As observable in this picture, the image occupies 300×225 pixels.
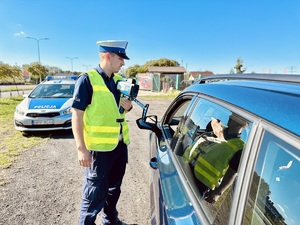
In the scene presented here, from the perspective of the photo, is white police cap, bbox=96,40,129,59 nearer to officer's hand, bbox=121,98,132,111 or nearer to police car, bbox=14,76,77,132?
officer's hand, bbox=121,98,132,111

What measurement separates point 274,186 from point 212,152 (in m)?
0.53

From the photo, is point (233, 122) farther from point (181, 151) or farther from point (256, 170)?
point (181, 151)

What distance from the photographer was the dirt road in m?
2.70

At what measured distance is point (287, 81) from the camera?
37.0 inches

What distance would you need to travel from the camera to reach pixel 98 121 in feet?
6.59

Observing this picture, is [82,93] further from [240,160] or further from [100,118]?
[240,160]

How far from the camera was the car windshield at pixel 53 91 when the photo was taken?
681 centimetres

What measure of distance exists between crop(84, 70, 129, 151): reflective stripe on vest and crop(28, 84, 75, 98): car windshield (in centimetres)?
513

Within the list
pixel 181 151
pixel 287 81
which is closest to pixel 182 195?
pixel 181 151

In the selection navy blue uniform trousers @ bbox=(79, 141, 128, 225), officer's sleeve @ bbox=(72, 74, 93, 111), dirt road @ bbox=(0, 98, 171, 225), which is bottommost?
dirt road @ bbox=(0, 98, 171, 225)

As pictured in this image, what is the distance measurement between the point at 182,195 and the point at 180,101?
1.15 m

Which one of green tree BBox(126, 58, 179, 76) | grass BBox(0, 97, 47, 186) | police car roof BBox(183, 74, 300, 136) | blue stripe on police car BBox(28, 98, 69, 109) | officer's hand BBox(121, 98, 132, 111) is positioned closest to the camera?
police car roof BBox(183, 74, 300, 136)

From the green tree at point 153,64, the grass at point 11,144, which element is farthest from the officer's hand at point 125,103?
the green tree at point 153,64

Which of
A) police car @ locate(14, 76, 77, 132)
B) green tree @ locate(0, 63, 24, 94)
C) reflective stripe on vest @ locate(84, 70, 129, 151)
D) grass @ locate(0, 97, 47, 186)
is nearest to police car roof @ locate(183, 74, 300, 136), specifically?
reflective stripe on vest @ locate(84, 70, 129, 151)
